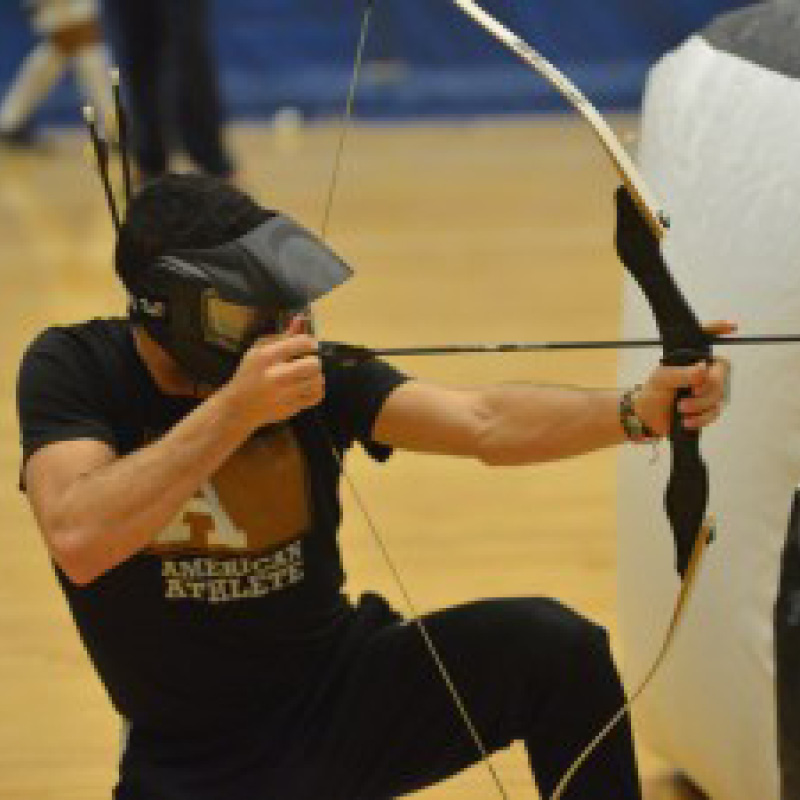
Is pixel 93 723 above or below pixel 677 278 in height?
below

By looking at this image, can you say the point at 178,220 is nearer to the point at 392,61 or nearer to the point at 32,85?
the point at 32,85

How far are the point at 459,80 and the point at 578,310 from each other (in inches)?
120

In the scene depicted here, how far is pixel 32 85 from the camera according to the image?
724 centimetres

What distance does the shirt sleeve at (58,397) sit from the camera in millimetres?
1906

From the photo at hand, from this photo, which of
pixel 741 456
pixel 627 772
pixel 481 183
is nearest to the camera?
pixel 627 772

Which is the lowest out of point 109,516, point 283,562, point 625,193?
point 283,562

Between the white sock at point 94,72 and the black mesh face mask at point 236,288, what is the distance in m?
5.09

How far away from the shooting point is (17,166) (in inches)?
284

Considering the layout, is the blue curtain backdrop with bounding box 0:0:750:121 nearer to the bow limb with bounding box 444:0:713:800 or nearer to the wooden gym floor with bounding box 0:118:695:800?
the wooden gym floor with bounding box 0:118:695:800

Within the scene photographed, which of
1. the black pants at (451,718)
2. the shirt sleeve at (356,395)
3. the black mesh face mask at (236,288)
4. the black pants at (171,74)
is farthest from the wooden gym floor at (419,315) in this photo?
the black mesh face mask at (236,288)

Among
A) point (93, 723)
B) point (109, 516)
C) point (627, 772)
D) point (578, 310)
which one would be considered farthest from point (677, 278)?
point (578, 310)

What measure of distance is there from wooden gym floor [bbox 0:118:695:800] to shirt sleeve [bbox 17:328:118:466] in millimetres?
641

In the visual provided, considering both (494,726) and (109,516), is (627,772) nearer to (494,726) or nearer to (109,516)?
(494,726)

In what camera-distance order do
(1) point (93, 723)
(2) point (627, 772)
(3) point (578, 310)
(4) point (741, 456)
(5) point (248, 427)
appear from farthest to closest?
(3) point (578, 310), (1) point (93, 723), (4) point (741, 456), (2) point (627, 772), (5) point (248, 427)
